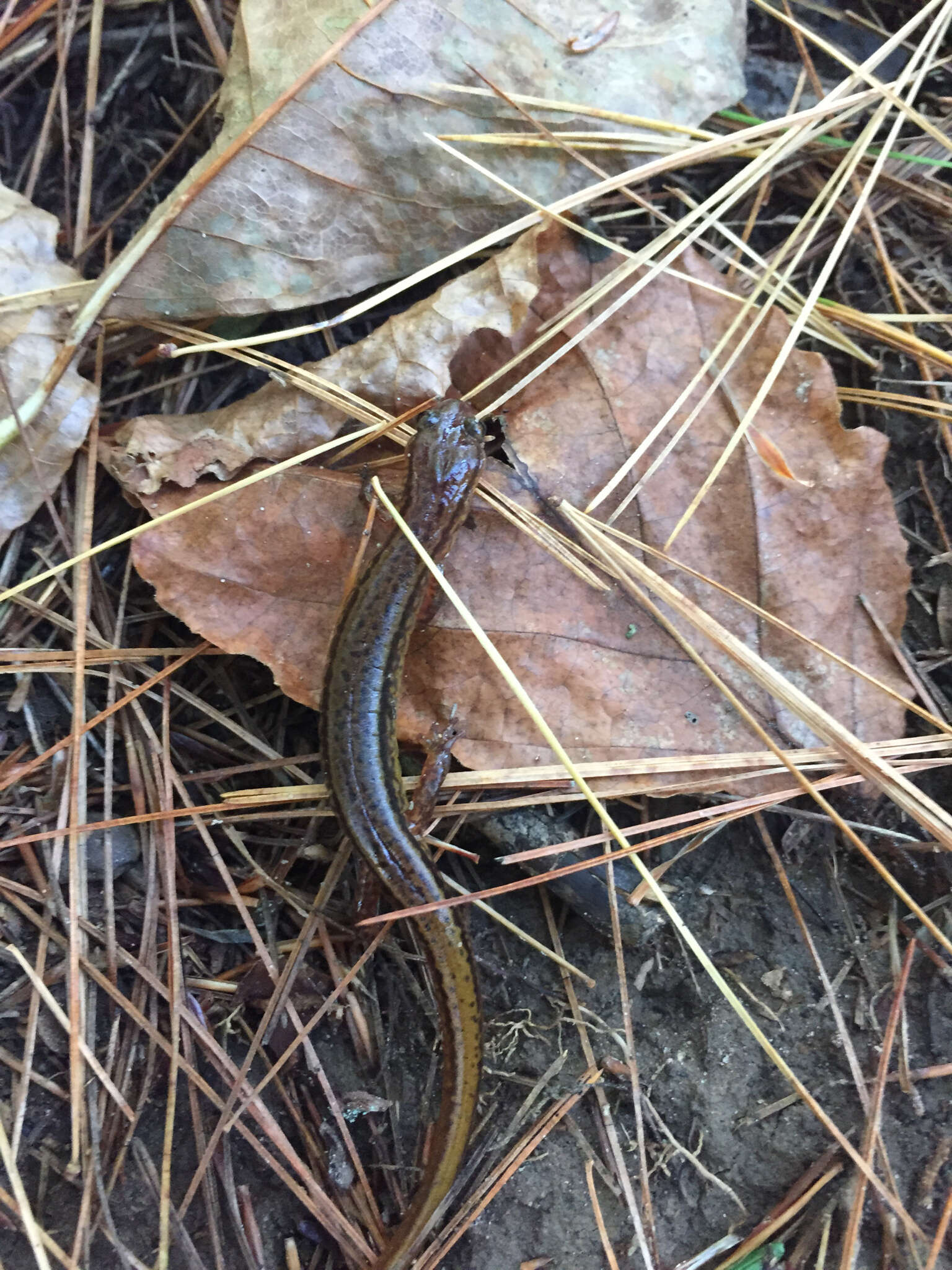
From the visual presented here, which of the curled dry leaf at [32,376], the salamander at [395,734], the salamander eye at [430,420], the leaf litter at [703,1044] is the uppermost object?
the curled dry leaf at [32,376]

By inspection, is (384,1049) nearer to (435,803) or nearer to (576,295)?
(435,803)

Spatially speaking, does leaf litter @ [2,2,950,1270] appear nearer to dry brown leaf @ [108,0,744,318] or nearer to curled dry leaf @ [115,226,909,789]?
curled dry leaf @ [115,226,909,789]

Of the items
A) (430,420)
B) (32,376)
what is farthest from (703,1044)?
(32,376)

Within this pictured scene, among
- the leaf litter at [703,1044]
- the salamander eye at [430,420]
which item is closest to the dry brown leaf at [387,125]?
the leaf litter at [703,1044]

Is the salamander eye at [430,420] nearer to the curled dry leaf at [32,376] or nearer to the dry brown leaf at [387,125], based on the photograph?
the dry brown leaf at [387,125]

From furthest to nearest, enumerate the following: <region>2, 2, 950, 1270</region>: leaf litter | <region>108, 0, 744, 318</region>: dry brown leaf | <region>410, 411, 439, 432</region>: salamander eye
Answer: <region>410, 411, 439, 432</region>: salamander eye < <region>108, 0, 744, 318</region>: dry brown leaf < <region>2, 2, 950, 1270</region>: leaf litter

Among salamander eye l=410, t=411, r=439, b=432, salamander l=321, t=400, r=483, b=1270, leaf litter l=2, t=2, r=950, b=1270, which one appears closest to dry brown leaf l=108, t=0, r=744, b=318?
leaf litter l=2, t=2, r=950, b=1270

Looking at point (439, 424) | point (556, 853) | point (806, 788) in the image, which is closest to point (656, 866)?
point (556, 853)
